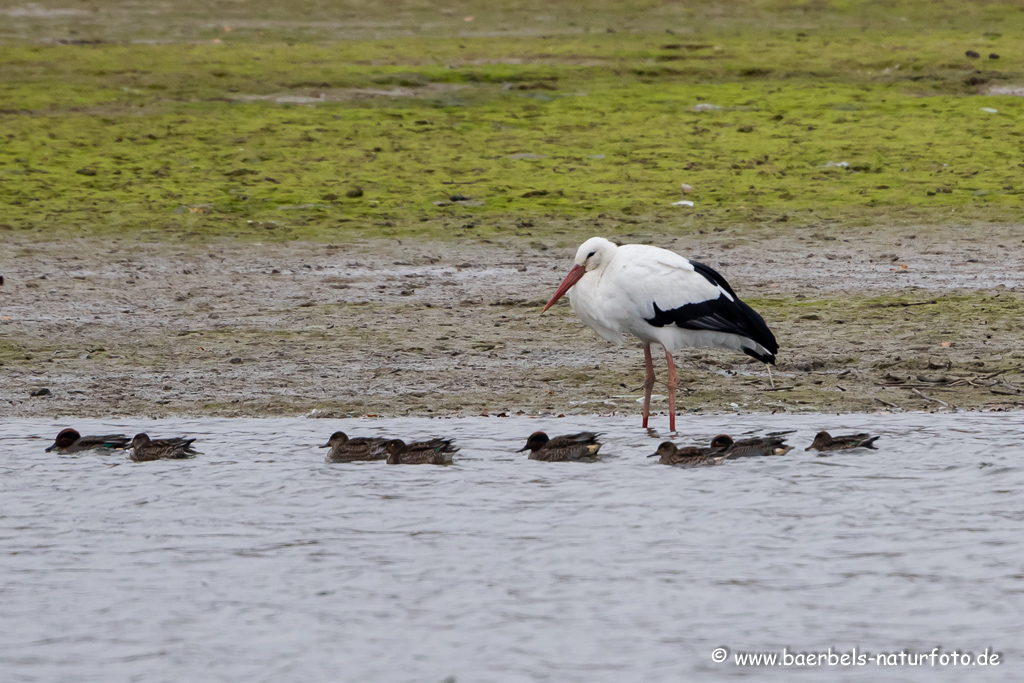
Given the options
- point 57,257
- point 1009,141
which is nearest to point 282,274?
point 57,257

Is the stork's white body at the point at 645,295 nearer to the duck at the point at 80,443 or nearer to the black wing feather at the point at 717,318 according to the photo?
the black wing feather at the point at 717,318

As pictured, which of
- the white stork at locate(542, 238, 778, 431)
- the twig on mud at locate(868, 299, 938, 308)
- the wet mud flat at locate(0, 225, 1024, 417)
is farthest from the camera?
the twig on mud at locate(868, 299, 938, 308)

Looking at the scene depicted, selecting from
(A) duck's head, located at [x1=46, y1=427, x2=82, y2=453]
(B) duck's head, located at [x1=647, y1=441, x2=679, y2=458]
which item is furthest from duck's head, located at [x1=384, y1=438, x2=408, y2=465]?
(A) duck's head, located at [x1=46, y1=427, x2=82, y2=453]

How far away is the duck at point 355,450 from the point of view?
7.73 metres

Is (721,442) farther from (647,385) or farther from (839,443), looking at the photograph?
(647,385)

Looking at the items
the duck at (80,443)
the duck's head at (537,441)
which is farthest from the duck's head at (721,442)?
the duck at (80,443)

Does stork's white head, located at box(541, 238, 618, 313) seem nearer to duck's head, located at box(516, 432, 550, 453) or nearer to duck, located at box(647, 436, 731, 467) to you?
duck's head, located at box(516, 432, 550, 453)

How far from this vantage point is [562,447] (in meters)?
7.64

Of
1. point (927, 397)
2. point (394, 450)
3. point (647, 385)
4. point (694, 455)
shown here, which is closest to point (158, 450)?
point (394, 450)

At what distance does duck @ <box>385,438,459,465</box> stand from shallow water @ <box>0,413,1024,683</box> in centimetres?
9

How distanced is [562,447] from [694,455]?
2.41 ft

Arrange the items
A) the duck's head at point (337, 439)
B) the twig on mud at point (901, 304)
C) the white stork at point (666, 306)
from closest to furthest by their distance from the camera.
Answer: the duck's head at point (337, 439)
the white stork at point (666, 306)
the twig on mud at point (901, 304)

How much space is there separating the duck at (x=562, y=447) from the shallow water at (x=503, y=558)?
0.09 metres

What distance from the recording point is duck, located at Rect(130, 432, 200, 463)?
25.3ft
